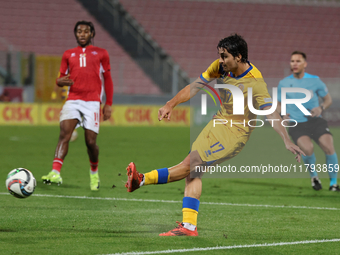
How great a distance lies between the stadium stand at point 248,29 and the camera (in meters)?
28.1

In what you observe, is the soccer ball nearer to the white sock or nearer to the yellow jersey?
the white sock

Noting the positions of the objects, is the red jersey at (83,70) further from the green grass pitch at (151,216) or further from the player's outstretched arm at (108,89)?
the green grass pitch at (151,216)

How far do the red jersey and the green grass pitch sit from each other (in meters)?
1.36

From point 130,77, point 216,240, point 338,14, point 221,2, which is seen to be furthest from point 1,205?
point 338,14

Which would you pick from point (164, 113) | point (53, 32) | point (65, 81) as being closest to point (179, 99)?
point (164, 113)

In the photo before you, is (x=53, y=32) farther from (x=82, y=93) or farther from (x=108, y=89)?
(x=82, y=93)

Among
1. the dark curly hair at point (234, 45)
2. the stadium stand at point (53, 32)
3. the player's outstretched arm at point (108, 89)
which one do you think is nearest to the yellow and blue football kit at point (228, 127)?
the dark curly hair at point (234, 45)

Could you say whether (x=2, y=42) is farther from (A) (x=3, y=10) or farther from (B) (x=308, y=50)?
(B) (x=308, y=50)

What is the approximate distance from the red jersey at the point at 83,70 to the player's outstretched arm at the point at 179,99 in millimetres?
2873

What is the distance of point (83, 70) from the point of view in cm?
738

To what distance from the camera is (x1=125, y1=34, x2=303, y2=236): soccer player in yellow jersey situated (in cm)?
464

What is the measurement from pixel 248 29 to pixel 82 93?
2378 cm

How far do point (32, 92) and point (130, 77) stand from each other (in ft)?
16.3

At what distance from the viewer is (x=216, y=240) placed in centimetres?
459
